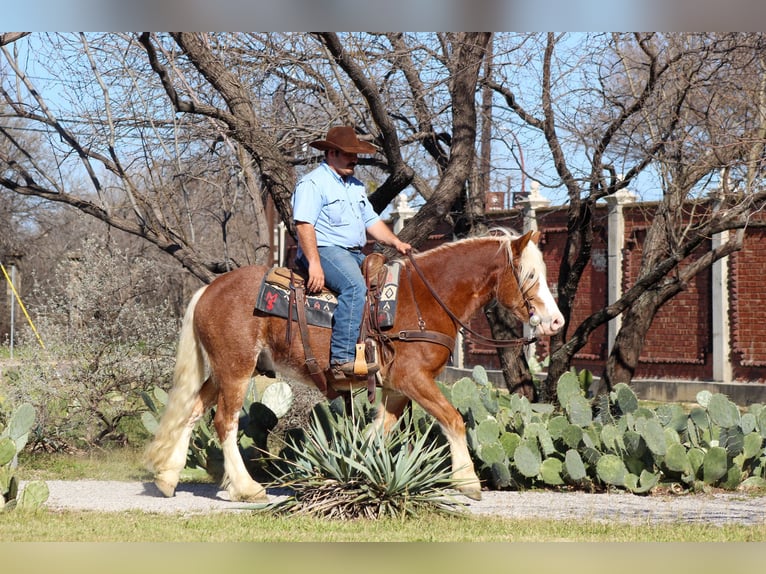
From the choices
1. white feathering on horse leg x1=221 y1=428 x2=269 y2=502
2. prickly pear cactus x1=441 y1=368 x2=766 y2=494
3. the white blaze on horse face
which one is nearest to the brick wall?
prickly pear cactus x1=441 y1=368 x2=766 y2=494

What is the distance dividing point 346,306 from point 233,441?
149 cm

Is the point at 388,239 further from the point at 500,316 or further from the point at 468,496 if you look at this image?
the point at 500,316

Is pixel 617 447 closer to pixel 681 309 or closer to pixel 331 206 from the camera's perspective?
pixel 331 206

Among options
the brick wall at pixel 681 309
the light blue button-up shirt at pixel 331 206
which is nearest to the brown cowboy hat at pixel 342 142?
the light blue button-up shirt at pixel 331 206

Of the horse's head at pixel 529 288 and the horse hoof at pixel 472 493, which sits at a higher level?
the horse's head at pixel 529 288

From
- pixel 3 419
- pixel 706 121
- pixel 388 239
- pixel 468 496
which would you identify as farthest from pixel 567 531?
pixel 3 419

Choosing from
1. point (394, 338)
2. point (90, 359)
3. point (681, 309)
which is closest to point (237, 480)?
point (394, 338)

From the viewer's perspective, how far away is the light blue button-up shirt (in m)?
7.77

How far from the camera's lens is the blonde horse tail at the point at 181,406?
819cm

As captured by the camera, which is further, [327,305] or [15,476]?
[327,305]

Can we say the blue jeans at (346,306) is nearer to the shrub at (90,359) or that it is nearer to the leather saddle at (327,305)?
the leather saddle at (327,305)

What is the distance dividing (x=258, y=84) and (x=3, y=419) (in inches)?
190

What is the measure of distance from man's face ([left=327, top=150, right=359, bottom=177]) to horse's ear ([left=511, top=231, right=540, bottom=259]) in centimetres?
146

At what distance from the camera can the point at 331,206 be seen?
311 inches
